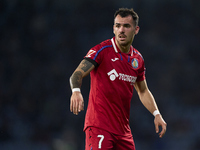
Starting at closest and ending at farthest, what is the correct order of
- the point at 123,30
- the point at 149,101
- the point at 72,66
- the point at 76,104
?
the point at 76,104, the point at 123,30, the point at 149,101, the point at 72,66

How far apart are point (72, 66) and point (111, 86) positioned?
593 centimetres

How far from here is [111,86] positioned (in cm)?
344

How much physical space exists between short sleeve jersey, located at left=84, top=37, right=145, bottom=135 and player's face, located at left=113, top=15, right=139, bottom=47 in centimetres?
12

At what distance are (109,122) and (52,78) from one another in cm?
600

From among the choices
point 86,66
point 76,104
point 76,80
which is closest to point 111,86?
point 86,66

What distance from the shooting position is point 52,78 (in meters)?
9.11

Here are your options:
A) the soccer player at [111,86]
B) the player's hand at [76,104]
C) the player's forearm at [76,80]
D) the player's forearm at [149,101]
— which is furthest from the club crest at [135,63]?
the player's hand at [76,104]

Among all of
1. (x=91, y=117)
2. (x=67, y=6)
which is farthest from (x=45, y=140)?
(x=91, y=117)

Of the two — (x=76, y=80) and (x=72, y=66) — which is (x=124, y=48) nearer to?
(x=76, y=80)

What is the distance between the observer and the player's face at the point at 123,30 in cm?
364

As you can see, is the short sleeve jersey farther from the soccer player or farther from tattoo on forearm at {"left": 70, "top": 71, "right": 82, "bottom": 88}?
tattoo on forearm at {"left": 70, "top": 71, "right": 82, "bottom": 88}

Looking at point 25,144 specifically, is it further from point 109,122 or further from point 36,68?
point 109,122

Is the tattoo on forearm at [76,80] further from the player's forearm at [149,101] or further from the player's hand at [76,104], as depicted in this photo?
the player's forearm at [149,101]

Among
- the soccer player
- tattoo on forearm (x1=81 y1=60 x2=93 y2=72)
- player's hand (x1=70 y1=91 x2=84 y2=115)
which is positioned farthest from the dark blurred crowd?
player's hand (x1=70 y1=91 x2=84 y2=115)
